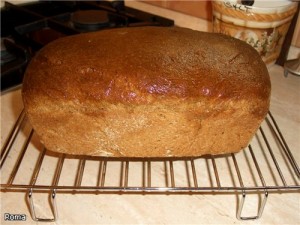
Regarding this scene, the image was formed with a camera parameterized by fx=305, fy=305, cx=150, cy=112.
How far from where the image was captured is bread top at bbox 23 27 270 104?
657 millimetres

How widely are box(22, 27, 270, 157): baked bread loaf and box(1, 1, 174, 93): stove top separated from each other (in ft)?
1.37

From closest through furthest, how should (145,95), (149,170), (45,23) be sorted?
(145,95), (149,170), (45,23)

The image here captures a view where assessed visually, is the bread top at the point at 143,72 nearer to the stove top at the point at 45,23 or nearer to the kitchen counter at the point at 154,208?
the kitchen counter at the point at 154,208

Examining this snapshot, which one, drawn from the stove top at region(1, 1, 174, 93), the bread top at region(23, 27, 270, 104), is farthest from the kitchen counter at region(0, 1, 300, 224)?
the stove top at region(1, 1, 174, 93)

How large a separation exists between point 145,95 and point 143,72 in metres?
0.05

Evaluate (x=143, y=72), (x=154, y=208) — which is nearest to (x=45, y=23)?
(x=143, y=72)

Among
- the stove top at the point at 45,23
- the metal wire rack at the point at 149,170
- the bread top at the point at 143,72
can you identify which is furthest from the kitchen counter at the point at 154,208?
the stove top at the point at 45,23

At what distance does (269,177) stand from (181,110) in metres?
0.31

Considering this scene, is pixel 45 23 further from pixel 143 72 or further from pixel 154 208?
pixel 154 208

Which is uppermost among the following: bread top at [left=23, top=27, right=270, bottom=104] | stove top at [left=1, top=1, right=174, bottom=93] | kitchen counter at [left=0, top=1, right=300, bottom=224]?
bread top at [left=23, top=27, right=270, bottom=104]

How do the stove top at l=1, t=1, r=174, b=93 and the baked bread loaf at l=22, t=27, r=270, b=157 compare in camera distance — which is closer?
the baked bread loaf at l=22, t=27, r=270, b=157

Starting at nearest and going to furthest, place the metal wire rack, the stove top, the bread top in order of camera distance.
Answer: the bread top → the metal wire rack → the stove top

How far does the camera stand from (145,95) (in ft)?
2.15

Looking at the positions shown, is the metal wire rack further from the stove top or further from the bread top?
the stove top
